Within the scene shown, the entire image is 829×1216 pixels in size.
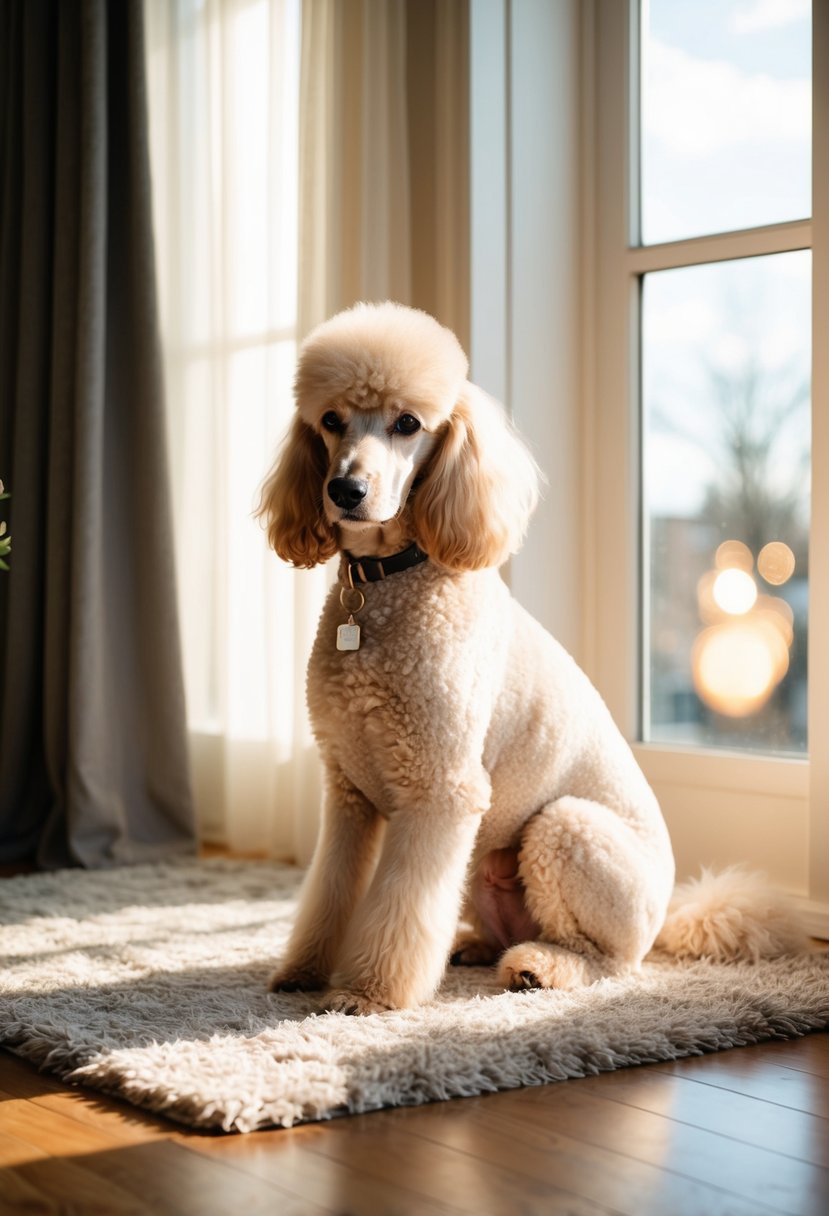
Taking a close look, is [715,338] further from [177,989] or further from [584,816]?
[177,989]

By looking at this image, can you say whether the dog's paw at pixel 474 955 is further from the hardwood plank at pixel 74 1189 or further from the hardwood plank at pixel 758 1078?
the hardwood plank at pixel 74 1189

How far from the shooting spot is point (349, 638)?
1955 mm

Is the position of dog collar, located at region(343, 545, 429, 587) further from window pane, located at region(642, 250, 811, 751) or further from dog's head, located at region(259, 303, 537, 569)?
window pane, located at region(642, 250, 811, 751)

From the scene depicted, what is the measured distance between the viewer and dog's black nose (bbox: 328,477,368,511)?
1.81 m

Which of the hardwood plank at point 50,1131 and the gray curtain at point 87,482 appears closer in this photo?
the hardwood plank at point 50,1131

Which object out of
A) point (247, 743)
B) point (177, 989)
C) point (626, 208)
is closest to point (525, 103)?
point (626, 208)

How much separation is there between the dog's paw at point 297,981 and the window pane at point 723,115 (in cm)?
176

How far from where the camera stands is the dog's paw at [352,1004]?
1.84 m

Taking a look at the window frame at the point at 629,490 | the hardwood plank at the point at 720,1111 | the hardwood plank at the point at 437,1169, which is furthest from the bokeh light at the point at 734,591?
the hardwood plank at the point at 437,1169

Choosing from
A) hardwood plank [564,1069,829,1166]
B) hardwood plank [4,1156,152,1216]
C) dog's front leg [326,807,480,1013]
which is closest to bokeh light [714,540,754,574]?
dog's front leg [326,807,480,1013]

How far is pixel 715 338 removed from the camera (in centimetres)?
289

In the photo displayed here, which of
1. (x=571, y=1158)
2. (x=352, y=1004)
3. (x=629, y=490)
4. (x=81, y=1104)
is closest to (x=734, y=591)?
(x=629, y=490)

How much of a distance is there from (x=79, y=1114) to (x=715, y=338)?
204 cm

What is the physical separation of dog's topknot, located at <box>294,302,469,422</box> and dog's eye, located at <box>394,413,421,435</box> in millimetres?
21
